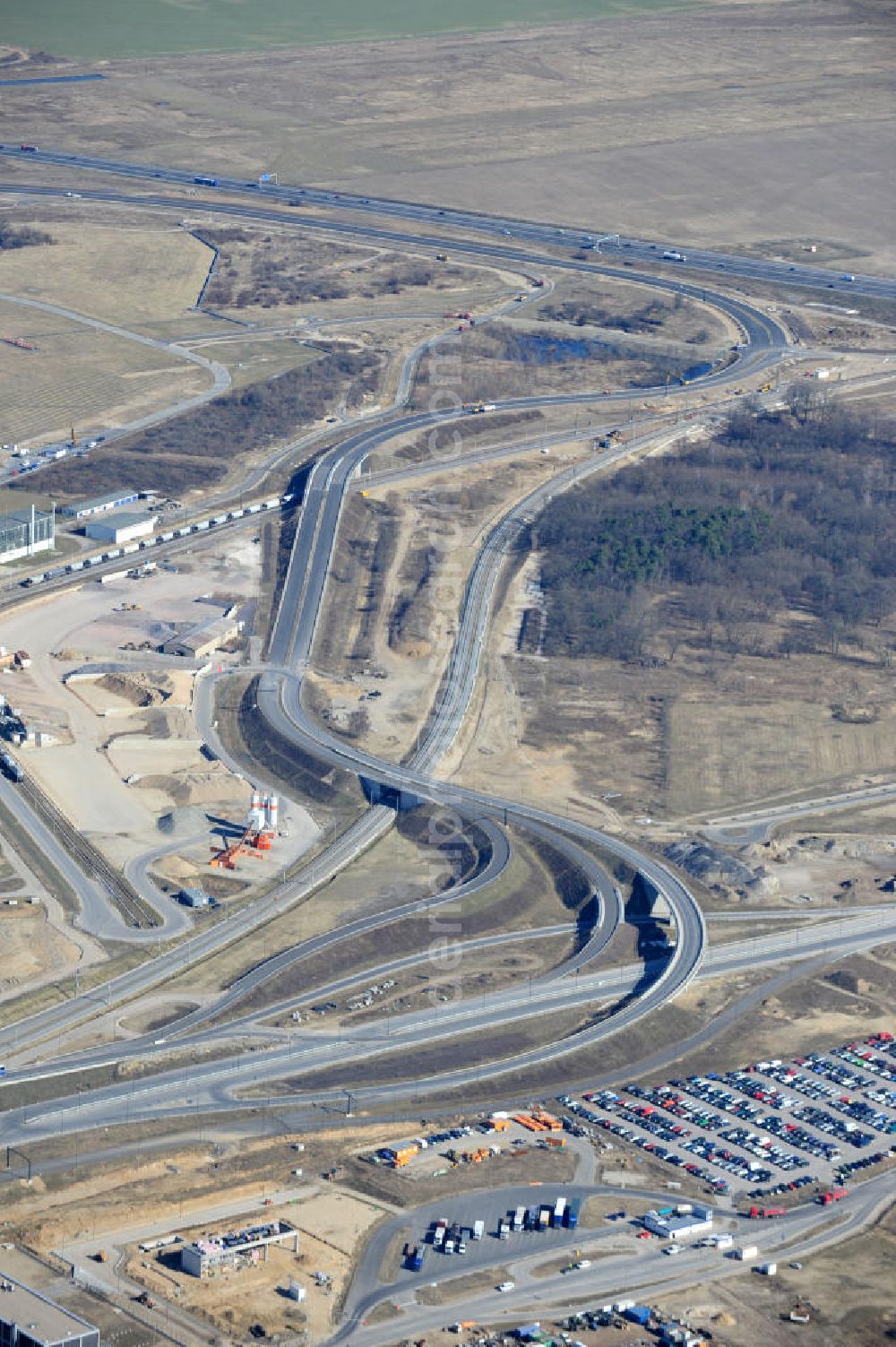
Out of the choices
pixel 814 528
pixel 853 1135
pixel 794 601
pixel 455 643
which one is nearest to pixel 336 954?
pixel 853 1135

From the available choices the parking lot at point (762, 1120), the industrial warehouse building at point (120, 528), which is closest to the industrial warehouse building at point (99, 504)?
the industrial warehouse building at point (120, 528)

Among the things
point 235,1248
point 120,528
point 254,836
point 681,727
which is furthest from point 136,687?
point 235,1248

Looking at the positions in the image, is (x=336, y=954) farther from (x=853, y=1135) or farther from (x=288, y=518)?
(x=288, y=518)

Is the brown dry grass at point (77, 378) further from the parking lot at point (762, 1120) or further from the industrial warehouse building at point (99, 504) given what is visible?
the parking lot at point (762, 1120)

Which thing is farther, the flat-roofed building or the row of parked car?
the row of parked car

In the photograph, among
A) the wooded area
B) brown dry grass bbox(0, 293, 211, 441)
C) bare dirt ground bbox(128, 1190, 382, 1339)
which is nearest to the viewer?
bare dirt ground bbox(128, 1190, 382, 1339)

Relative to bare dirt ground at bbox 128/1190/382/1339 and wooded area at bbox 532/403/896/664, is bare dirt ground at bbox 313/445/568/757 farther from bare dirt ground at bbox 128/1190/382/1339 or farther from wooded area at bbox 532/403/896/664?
bare dirt ground at bbox 128/1190/382/1339

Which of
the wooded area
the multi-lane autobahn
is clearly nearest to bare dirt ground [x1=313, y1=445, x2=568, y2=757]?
the multi-lane autobahn
